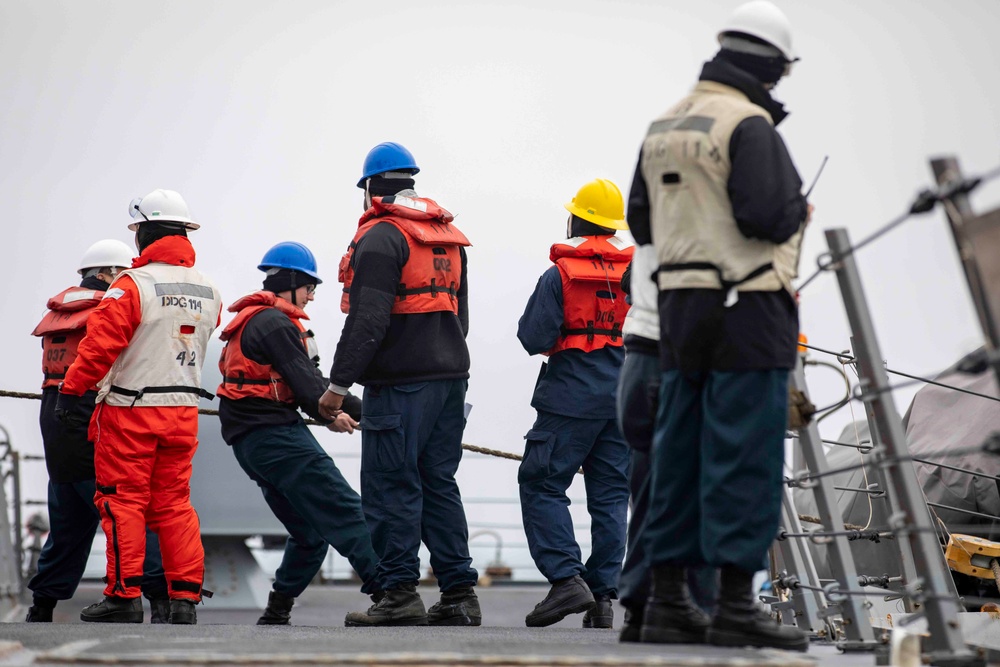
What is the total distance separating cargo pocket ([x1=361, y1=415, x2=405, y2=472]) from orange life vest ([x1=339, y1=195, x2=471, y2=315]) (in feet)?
1.53

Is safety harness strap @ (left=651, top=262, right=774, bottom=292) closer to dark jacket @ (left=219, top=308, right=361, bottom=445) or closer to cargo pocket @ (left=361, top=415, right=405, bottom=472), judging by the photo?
cargo pocket @ (left=361, top=415, right=405, bottom=472)

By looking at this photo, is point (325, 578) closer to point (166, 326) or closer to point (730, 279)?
point (166, 326)

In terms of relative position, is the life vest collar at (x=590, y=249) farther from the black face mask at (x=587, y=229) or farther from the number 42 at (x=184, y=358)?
→ the number 42 at (x=184, y=358)

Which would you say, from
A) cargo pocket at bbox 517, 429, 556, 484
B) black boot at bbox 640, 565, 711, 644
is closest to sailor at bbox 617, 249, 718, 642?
black boot at bbox 640, 565, 711, 644

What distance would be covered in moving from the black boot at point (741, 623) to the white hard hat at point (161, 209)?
3.76 metres

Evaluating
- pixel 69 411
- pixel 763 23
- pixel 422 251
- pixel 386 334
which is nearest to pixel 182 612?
pixel 69 411

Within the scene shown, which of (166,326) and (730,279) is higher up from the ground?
(166,326)

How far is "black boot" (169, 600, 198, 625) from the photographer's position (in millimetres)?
5836

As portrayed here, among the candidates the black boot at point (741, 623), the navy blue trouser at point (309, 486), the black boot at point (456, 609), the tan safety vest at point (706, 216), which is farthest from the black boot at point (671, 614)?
the navy blue trouser at point (309, 486)

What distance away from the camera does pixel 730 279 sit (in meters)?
3.36

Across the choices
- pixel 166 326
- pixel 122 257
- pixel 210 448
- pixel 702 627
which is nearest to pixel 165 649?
pixel 702 627

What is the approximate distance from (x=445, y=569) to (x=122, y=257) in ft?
9.43

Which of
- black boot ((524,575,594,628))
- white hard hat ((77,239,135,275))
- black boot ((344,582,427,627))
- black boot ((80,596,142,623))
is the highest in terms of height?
white hard hat ((77,239,135,275))

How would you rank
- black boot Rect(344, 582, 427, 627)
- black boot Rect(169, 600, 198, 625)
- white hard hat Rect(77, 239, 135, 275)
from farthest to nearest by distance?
white hard hat Rect(77, 239, 135, 275) < black boot Rect(169, 600, 198, 625) < black boot Rect(344, 582, 427, 627)
